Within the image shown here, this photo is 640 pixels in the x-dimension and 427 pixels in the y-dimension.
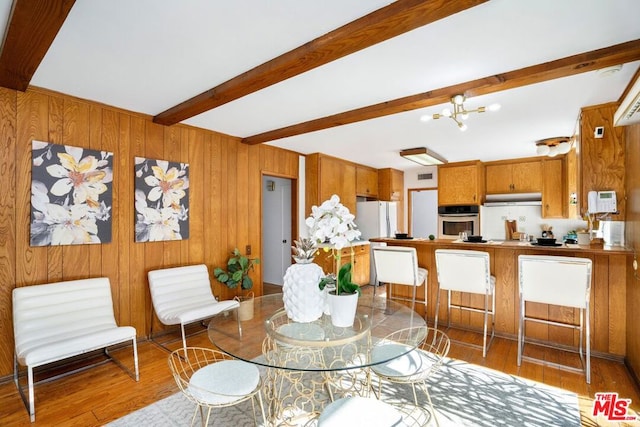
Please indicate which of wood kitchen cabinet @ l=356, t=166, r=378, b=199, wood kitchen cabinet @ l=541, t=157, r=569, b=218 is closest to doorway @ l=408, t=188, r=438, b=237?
wood kitchen cabinet @ l=356, t=166, r=378, b=199

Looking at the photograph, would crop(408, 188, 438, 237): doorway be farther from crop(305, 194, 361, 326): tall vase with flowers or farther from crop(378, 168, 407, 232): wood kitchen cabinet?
crop(305, 194, 361, 326): tall vase with flowers

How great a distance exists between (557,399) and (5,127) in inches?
188

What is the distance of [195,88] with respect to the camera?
2.64m

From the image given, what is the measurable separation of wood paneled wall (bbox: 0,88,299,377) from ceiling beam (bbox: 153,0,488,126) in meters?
1.14

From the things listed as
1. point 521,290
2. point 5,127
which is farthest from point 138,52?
point 521,290

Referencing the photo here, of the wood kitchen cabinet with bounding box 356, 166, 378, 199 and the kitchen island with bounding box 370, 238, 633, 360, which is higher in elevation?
the wood kitchen cabinet with bounding box 356, 166, 378, 199

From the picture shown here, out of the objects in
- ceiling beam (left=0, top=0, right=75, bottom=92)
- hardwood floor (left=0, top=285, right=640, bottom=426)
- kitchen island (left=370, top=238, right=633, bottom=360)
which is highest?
ceiling beam (left=0, top=0, right=75, bottom=92)

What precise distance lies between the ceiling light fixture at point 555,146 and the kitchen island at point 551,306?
74.1 inches

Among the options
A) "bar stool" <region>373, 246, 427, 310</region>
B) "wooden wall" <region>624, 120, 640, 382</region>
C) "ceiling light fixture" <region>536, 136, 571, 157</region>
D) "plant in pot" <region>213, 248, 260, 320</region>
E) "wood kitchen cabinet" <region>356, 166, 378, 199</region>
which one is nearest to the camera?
"wooden wall" <region>624, 120, 640, 382</region>

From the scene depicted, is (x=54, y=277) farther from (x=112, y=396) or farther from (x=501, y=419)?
(x=501, y=419)

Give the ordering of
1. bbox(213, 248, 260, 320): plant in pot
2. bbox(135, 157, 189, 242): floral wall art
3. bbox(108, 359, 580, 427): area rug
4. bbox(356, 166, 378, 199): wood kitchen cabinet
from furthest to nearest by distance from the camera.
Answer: bbox(356, 166, 378, 199): wood kitchen cabinet
bbox(213, 248, 260, 320): plant in pot
bbox(135, 157, 189, 242): floral wall art
bbox(108, 359, 580, 427): area rug

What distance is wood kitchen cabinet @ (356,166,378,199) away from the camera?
20.4ft

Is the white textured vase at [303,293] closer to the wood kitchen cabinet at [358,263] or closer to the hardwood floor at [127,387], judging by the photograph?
the hardwood floor at [127,387]

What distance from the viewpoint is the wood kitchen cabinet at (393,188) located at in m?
6.69
